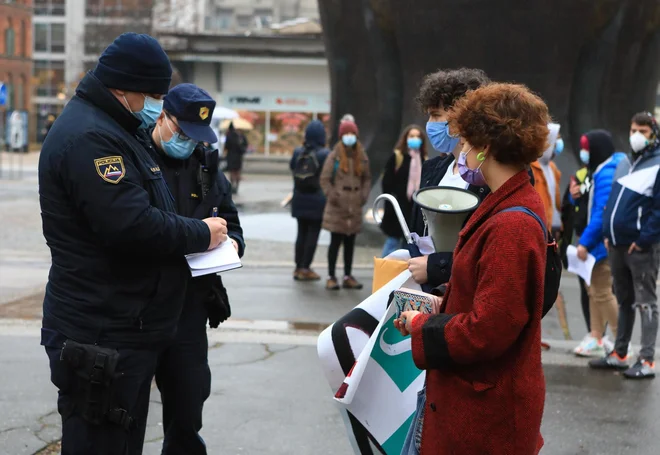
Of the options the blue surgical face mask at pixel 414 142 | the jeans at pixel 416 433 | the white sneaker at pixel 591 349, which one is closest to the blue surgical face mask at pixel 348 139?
the blue surgical face mask at pixel 414 142

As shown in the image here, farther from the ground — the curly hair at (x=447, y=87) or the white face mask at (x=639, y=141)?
the curly hair at (x=447, y=87)

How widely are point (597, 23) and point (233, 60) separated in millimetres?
28387

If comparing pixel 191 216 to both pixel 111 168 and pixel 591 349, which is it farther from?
pixel 591 349

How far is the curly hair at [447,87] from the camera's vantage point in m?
3.77

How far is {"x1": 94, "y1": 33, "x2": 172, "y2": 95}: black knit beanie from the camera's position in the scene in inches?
128

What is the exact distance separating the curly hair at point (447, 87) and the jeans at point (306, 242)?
259 inches

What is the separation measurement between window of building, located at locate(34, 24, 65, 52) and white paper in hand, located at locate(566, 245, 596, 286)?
7953cm

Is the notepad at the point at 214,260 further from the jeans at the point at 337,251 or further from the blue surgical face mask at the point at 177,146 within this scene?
the jeans at the point at 337,251

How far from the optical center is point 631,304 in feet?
22.2

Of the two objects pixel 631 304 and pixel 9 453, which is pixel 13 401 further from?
pixel 631 304

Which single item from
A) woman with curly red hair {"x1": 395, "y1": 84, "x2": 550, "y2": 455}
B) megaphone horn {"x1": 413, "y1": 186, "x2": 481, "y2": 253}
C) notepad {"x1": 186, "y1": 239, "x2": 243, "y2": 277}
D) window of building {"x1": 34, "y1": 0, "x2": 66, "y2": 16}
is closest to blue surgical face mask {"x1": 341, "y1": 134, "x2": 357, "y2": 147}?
notepad {"x1": 186, "y1": 239, "x2": 243, "y2": 277}

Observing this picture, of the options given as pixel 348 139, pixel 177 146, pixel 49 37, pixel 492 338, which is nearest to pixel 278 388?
pixel 177 146

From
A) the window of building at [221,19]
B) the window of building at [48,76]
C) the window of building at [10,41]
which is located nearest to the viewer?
the window of building at [10,41]

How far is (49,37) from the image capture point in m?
81.1
